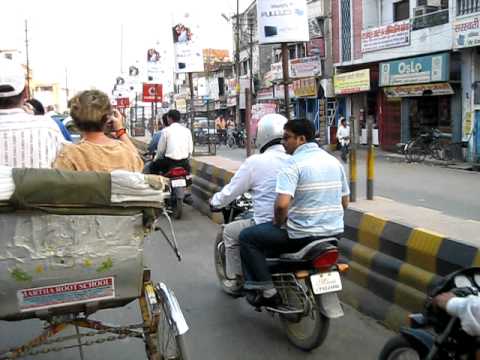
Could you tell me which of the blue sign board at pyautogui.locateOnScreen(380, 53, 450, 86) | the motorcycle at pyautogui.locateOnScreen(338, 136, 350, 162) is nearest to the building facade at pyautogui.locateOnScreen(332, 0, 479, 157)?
the blue sign board at pyautogui.locateOnScreen(380, 53, 450, 86)

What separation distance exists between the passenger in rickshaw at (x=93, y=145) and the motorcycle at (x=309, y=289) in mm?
1409

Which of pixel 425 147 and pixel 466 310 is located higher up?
pixel 425 147

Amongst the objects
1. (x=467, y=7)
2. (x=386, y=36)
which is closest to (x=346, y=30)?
(x=386, y=36)

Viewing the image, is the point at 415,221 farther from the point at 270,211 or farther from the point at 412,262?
the point at 270,211

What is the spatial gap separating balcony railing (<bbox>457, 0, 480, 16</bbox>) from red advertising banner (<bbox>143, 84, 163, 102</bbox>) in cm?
1114

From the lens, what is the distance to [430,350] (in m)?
2.82

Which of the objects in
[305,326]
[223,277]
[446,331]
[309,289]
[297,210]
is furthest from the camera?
[223,277]

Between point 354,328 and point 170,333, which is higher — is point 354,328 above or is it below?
below

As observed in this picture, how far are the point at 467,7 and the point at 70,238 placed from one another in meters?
20.4

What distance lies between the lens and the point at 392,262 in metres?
4.58

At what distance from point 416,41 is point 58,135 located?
22.4 metres

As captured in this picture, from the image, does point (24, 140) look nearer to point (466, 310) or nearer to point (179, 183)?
point (466, 310)

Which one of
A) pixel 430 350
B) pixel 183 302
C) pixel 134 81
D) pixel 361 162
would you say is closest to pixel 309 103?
pixel 134 81

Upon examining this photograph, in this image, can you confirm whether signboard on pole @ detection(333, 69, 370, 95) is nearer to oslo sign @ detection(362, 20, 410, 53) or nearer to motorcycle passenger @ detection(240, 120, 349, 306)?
oslo sign @ detection(362, 20, 410, 53)
